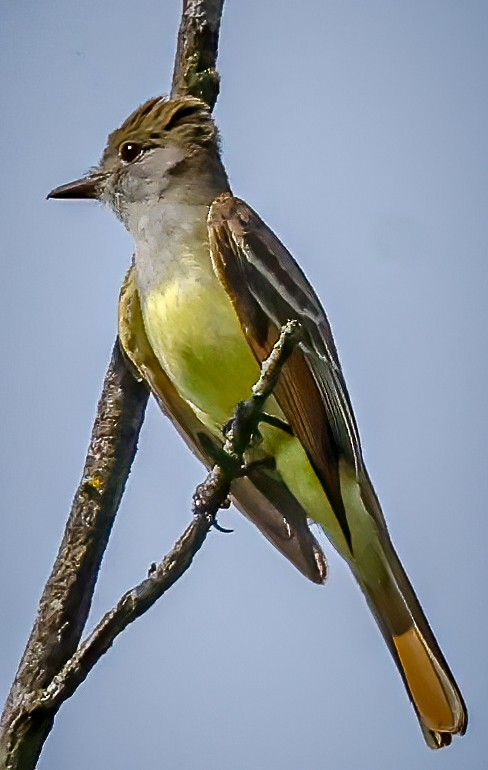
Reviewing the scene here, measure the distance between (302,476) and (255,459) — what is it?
0.23 meters

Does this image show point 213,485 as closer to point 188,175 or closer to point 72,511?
point 72,511

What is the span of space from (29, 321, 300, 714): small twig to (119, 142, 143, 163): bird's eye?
2146 mm

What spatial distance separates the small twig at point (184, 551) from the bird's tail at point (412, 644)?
129 centimetres

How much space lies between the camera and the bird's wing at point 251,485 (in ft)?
15.7

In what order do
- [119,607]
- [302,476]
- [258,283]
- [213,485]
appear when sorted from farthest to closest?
1. [302,476]
2. [258,283]
3. [213,485]
4. [119,607]

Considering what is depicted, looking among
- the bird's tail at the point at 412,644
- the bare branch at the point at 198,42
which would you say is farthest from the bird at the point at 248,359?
the bare branch at the point at 198,42

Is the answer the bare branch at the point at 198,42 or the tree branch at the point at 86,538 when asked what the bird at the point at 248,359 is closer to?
the bare branch at the point at 198,42

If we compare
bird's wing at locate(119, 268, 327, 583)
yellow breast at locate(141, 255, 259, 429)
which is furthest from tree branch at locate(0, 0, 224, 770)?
yellow breast at locate(141, 255, 259, 429)

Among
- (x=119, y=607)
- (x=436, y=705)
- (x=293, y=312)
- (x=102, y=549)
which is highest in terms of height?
(x=293, y=312)

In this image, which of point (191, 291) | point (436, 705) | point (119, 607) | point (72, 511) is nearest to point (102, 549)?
point (72, 511)

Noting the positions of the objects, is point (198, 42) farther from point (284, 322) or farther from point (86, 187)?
point (284, 322)

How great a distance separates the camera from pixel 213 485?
3.65 m

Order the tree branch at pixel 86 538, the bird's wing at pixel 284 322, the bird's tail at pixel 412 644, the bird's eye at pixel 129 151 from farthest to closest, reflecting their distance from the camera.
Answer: the bird's eye at pixel 129 151 < the bird's tail at pixel 412 644 < the bird's wing at pixel 284 322 < the tree branch at pixel 86 538

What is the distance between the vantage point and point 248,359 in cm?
435
